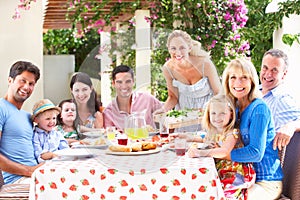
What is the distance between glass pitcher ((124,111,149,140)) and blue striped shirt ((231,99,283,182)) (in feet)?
1.61

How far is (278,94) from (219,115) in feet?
2.53

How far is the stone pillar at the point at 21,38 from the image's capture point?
599 cm

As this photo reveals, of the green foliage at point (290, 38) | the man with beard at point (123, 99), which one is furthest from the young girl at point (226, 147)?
the green foliage at point (290, 38)

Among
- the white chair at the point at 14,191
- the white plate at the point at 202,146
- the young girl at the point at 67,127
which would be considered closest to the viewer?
the white plate at the point at 202,146

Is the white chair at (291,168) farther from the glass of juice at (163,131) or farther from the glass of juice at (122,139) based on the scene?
the glass of juice at (122,139)

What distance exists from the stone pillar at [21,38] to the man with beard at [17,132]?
2820mm

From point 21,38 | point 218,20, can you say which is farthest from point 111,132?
point 21,38

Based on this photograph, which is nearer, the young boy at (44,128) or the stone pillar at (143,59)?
the stone pillar at (143,59)

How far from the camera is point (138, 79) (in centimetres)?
222

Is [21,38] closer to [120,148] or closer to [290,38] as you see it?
[290,38]

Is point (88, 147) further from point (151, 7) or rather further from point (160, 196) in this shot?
point (151, 7)

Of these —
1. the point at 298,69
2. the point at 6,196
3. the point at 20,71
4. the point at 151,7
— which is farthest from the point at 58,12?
the point at 6,196

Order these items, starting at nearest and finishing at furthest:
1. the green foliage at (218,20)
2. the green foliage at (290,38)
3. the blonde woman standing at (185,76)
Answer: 1. the blonde woman standing at (185,76)
2. the green foliage at (290,38)
3. the green foliage at (218,20)

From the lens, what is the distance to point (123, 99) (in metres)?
2.20
